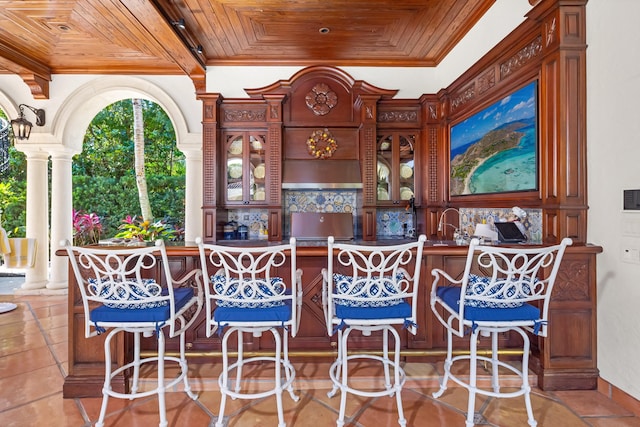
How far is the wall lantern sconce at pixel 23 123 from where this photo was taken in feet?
12.8

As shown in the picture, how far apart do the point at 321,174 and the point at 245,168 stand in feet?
2.95

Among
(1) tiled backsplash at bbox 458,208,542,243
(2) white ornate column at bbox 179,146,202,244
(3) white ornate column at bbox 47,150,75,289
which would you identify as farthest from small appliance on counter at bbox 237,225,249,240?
(1) tiled backsplash at bbox 458,208,542,243

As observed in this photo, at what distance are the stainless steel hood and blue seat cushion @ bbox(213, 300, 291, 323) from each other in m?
2.19

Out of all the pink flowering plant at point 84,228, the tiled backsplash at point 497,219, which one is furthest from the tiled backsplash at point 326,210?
the pink flowering plant at point 84,228

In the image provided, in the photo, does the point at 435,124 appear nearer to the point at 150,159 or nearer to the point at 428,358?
the point at 428,358

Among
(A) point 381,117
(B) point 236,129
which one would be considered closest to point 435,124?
(A) point 381,117

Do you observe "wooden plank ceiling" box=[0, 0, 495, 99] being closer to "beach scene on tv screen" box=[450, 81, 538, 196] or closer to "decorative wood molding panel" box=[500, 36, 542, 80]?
"decorative wood molding panel" box=[500, 36, 542, 80]

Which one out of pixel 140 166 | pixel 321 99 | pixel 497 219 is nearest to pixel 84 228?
pixel 140 166

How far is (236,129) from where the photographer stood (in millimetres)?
3760

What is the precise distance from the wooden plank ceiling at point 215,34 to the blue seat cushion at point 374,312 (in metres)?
2.52

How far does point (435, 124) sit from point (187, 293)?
10.3 feet

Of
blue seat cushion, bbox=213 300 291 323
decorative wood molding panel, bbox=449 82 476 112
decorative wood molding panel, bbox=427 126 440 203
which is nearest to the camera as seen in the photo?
blue seat cushion, bbox=213 300 291 323

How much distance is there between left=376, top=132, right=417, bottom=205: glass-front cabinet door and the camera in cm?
380

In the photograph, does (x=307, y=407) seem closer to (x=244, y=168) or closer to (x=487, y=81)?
(x=244, y=168)
